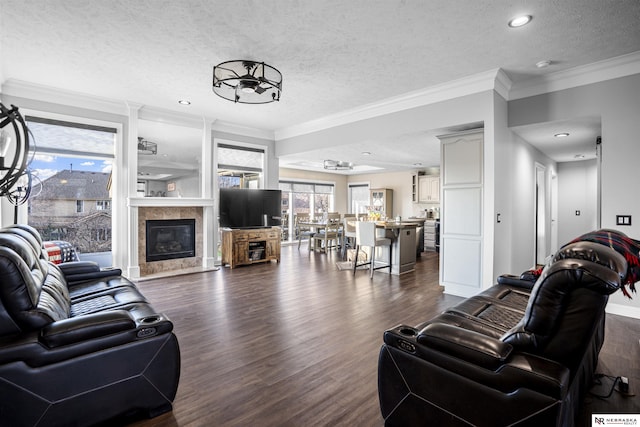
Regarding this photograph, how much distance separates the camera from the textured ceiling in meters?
2.62

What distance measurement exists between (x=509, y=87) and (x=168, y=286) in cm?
548

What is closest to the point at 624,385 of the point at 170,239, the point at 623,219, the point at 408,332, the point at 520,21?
the point at 408,332

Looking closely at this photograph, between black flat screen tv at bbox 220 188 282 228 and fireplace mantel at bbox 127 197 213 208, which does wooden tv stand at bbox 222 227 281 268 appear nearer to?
black flat screen tv at bbox 220 188 282 228

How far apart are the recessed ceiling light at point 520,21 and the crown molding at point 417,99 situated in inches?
37.6

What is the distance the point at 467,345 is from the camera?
145cm

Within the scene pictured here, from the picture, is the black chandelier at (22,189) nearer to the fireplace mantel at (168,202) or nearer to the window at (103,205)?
the window at (103,205)

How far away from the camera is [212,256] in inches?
239

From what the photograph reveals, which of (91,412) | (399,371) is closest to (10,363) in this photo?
(91,412)

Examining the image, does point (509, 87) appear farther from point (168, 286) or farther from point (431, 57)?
point (168, 286)

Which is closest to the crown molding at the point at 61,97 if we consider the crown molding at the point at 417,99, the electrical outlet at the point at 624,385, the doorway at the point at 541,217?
the crown molding at the point at 417,99

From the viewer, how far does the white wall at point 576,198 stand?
22.5 feet

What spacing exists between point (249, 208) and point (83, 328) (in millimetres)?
4902

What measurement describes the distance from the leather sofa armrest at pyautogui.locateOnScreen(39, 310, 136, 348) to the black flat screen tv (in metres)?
4.57

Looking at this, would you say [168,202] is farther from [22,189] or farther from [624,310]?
[624,310]
